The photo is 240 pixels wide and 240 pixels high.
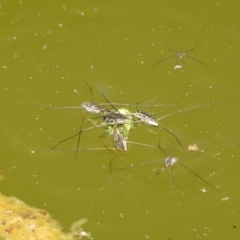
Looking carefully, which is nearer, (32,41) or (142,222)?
(142,222)

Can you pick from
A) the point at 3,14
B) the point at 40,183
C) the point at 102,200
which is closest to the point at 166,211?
the point at 102,200

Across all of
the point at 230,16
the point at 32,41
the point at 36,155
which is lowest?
the point at 36,155

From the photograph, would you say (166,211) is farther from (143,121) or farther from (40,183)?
(40,183)

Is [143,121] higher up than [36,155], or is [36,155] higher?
[143,121]

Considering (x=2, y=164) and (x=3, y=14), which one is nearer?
(x=2, y=164)

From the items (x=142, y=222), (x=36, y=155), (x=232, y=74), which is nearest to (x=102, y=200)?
(x=142, y=222)

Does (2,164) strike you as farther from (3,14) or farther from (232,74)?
(232,74)
